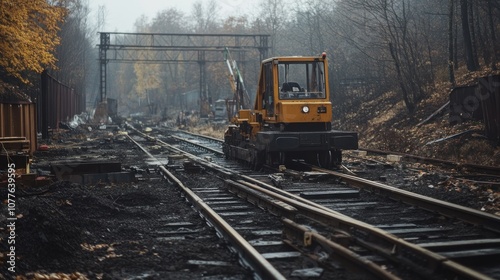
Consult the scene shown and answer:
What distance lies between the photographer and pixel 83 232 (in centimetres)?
705

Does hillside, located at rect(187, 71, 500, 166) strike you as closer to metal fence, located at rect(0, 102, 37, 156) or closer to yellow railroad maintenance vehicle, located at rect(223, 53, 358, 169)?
yellow railroad maintenance vehicle, located at rect(223, 53, 358, 169)

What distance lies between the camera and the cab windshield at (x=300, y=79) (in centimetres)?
1359

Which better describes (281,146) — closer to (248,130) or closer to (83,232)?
(248,130)

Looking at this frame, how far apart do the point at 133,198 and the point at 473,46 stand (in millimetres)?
19121

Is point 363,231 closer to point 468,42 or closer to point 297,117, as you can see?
point 297,117

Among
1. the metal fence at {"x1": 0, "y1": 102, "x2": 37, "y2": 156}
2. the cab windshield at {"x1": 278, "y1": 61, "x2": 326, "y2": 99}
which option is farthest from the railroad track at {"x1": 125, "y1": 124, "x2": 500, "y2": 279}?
the metal fence at {"x1": 0, "y1": 102, "x2": 37, "y2": 156}

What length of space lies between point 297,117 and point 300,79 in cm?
111

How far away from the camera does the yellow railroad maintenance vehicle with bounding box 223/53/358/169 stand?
522 inches

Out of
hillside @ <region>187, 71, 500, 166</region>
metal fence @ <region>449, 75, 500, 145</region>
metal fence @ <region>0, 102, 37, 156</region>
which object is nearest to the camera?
metal fence @ <region>449, 75, 500, 145</region>

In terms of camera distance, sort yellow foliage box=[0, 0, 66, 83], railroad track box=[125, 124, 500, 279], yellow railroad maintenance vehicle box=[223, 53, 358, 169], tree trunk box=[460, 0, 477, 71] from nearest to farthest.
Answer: railroad track box=[125, 124, 500, 279], yellow railroad maintenance vehicle box=[223, 53, 358, 169], yellow foliage box=[0, 0, 66, 83], tree trunk box=[460, 0, 477, 71]

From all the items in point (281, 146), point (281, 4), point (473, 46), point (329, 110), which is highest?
point (281, 4)

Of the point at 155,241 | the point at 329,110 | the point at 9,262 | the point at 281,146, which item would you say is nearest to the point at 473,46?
the point at 329,110

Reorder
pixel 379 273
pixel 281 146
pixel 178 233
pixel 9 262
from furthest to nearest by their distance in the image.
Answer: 1. pixel 281 146
2. pixel 178 233
3. pixel 9 262
4. pixel 379 273

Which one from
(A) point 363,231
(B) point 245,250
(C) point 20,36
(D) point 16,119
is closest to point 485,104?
(A) point 363,231
